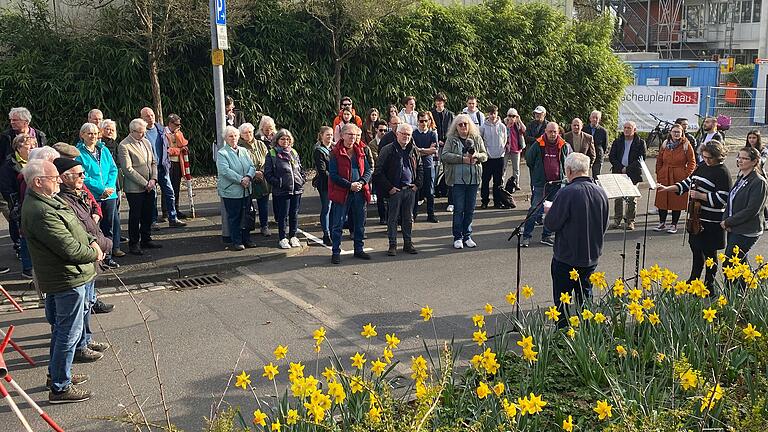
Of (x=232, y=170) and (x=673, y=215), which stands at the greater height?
(x=232, y=170)

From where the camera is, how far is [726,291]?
6.48 meters

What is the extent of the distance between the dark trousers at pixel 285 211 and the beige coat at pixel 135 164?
1686 mm

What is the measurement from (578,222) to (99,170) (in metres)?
5.47

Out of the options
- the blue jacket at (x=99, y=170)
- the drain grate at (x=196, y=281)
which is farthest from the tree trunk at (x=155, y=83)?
the drain grate at (x=196, y=281)

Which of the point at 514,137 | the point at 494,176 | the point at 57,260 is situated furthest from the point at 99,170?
the point at 514,137

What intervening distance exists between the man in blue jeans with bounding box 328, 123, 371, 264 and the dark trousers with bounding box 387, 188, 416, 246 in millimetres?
358

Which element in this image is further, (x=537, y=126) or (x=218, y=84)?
(x=537, y=126)

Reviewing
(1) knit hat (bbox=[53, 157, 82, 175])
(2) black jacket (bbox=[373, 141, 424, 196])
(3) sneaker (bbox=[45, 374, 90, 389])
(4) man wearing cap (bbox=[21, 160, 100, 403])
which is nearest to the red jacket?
(2) black jacket (bbox=[373, 141, 424, 196])

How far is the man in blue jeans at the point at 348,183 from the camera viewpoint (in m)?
9.48

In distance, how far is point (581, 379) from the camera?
17.2ft

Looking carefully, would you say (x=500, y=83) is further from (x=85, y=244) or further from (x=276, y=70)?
(x=85, y=244)

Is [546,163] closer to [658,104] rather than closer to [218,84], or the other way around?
[218,84]

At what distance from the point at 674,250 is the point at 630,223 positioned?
144cm

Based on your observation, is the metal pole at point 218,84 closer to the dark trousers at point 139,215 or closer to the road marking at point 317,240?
the dark trousers at point 139,215
